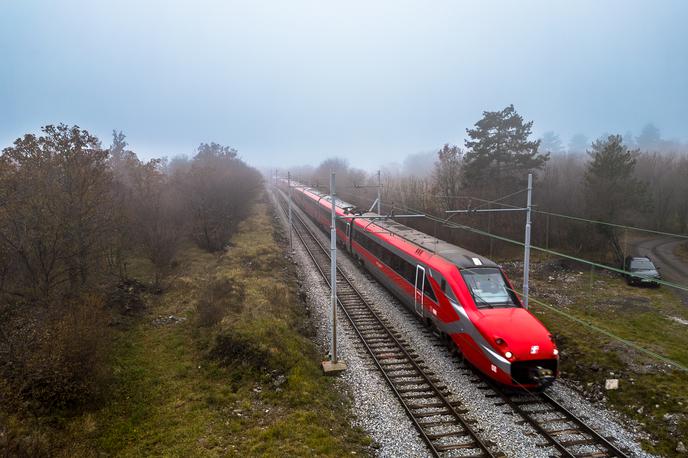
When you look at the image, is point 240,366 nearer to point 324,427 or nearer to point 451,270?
point 324,427

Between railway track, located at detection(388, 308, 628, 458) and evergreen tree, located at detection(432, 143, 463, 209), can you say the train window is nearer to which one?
railway track, located at detection(388, 308, 628, 458)

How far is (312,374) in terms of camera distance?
42.3 ft

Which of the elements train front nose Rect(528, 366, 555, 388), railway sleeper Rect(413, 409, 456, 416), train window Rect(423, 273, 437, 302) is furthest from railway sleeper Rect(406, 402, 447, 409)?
train window Rect(423, 273, 437, 302)

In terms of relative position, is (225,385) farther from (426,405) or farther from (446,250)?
(446,250)

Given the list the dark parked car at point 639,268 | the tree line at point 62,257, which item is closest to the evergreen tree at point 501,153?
the dark parked car at point 639,268

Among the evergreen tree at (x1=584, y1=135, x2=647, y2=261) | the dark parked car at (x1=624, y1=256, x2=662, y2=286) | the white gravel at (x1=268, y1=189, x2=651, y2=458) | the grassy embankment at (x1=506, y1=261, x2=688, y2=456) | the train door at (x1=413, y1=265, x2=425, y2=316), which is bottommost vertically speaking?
the white gravel at (x1=268, y1=189, x2=651, y2=458)

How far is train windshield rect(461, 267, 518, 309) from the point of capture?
13000mm

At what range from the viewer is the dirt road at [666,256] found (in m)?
26.9

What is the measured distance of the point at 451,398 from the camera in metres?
11.7

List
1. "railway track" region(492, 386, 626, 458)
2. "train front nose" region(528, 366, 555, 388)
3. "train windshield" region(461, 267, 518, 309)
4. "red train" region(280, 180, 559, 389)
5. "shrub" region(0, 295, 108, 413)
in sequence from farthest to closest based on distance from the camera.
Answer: "train windshield" region(461, 267, 518, 309) → "red train" region(280, 180, 559, 389) → "train front nose" region(528, 366, 555, 388) → "shrub" region(0, 295, 108, 413) → "railway track" region(492, 386, 626, 458)

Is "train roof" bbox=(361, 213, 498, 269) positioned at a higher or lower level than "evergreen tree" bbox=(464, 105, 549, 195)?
lower

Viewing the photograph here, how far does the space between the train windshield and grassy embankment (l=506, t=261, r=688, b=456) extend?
9.85ft

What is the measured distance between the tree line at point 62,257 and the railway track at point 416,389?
8533mm

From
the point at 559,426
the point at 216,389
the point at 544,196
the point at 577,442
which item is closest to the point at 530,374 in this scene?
the point at 559,426
